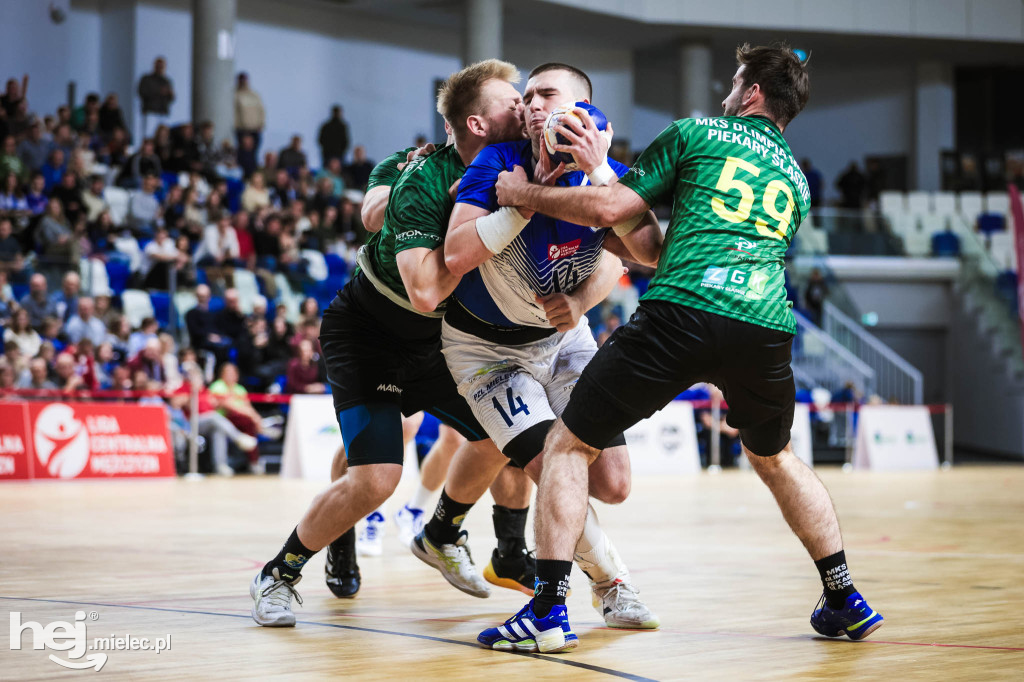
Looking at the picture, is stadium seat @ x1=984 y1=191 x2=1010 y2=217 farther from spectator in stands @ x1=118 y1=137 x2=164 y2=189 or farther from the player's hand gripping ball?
the player's hand gripping ball

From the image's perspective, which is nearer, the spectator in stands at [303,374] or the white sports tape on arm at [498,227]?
the white sports tape on arm at [498,227]

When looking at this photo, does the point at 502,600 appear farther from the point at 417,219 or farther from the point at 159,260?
the point at 159,260

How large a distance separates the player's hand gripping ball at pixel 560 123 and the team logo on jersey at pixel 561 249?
33 cm

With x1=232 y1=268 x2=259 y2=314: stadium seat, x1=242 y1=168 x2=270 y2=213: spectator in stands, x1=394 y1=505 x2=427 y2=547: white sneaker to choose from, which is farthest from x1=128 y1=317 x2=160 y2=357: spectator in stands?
x1=394 y1=505 x2=427 y2=547: white sneaker

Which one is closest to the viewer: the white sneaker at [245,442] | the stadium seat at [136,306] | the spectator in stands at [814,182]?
the white sneaker at [245,442]

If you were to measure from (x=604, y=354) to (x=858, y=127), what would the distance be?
91.8 feet

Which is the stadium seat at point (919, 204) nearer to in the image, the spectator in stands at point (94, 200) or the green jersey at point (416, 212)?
the spectator in stands at point (94, 200)

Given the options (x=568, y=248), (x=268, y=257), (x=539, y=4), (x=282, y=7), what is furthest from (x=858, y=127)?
(x=568, y=248)

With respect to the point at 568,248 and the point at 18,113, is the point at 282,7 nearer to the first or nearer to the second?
the point at 18,113

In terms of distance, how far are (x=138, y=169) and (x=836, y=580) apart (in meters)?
14.6

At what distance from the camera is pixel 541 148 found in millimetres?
3848

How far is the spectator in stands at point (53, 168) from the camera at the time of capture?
16.0 m

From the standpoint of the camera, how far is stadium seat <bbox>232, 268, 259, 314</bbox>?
15.6 metres

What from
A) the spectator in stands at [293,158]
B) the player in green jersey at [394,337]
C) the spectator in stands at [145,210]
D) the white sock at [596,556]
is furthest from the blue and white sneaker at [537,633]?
the spectator in stands at [293,158]
